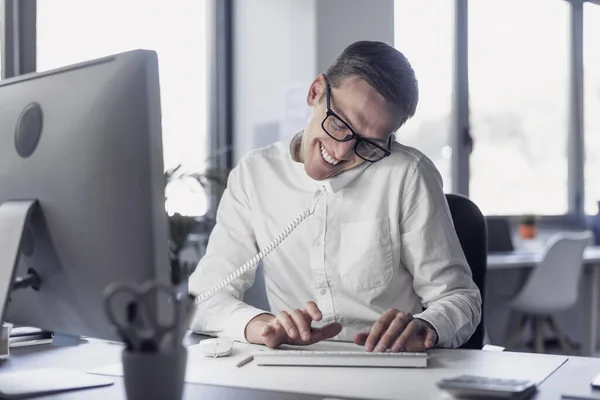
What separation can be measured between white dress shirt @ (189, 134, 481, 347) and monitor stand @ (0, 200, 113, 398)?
0.48m

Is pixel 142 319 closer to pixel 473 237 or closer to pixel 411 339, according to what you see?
pixel 411 339

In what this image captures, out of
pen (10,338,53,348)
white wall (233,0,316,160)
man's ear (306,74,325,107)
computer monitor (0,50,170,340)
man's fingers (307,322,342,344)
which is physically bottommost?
pen (10,338,53,348)

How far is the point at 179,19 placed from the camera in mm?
3529

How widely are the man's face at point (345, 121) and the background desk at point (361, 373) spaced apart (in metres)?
0.49

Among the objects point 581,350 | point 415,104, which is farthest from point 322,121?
point 581,350

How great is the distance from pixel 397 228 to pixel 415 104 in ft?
0.92

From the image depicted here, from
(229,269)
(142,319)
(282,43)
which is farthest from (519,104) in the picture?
(142,319)

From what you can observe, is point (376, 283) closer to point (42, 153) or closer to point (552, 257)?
point (42, 153)

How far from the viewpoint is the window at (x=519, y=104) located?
16.3ft

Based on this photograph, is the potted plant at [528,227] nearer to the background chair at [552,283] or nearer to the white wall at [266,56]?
the background chair at [552,283]

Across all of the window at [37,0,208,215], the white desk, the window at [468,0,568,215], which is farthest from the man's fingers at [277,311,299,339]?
the window at [468,0,568,215]

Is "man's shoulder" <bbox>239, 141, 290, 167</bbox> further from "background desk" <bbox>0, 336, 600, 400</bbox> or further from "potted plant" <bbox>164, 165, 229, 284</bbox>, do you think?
"potted plant" <bbox>164, 165, 229, 284</bbox>

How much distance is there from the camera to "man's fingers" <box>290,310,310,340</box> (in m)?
1.30

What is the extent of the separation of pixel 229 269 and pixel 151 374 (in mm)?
979
